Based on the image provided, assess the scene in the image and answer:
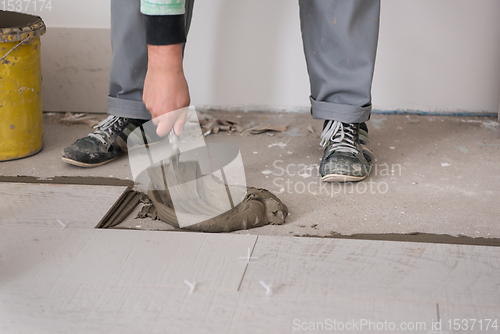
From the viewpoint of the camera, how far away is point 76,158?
165 cm

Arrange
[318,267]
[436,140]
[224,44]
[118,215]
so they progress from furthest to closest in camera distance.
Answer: [224,44]
[436,140]
[118,215]
[318,267]

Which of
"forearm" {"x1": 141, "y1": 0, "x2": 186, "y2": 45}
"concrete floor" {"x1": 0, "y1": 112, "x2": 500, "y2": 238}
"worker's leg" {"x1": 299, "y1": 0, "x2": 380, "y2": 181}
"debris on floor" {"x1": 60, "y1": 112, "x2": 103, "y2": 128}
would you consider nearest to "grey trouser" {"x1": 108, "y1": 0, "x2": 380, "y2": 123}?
"worker's leg" {"x1": 299, "y1": 0, "x2": 380, "y2": 181}

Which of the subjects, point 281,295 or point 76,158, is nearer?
point 281,295

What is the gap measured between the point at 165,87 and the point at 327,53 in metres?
0.78

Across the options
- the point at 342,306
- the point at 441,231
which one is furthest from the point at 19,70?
the point at 441,231

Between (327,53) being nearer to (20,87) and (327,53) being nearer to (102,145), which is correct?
(102,145)

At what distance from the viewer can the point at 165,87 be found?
1.09 meters

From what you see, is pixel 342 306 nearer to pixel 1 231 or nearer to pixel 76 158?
pixel 1 231

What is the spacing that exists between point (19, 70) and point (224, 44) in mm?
912

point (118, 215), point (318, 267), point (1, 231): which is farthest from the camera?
point (118, 215)

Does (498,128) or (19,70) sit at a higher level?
(19,70)

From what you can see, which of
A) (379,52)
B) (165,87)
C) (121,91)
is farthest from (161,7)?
(379,52)

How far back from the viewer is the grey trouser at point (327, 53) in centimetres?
159

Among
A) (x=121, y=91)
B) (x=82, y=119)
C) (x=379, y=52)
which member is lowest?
(x=82, y=119)
